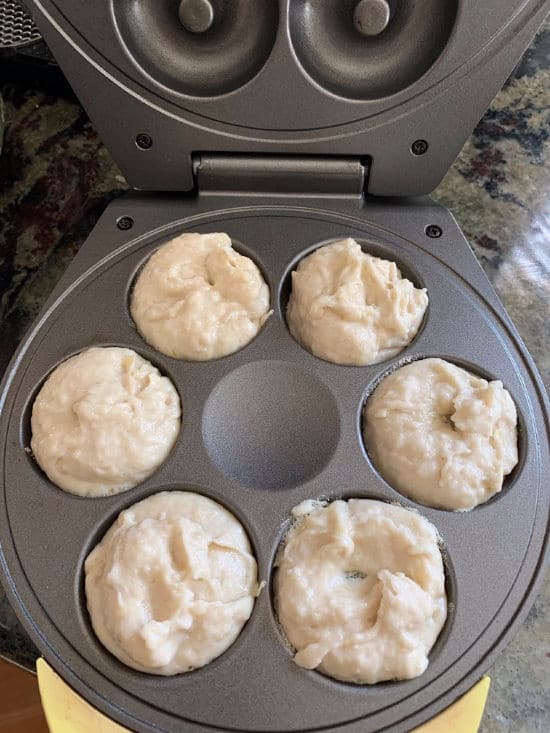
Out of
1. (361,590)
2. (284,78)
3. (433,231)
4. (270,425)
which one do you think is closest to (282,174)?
(284,78)

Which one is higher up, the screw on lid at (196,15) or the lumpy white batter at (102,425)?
the screw on lid at (196,15)

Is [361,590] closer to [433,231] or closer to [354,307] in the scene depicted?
[354,307]

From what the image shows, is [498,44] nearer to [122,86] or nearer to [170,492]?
[122,86]

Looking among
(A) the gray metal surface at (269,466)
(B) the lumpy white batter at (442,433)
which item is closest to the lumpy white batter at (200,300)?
(A) the gray metal surface at (269,466)

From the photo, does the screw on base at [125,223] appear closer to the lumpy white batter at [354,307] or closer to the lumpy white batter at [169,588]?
the lumpy white batter at [354,307]

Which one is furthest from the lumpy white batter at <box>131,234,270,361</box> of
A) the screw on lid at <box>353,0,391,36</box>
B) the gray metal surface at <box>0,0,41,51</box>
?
the gray metal surface at <box>0,0,41,51</box>

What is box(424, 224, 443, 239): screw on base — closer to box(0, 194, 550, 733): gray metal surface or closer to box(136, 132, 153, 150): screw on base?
box(0, 194, 550, 733): gray metal surface
